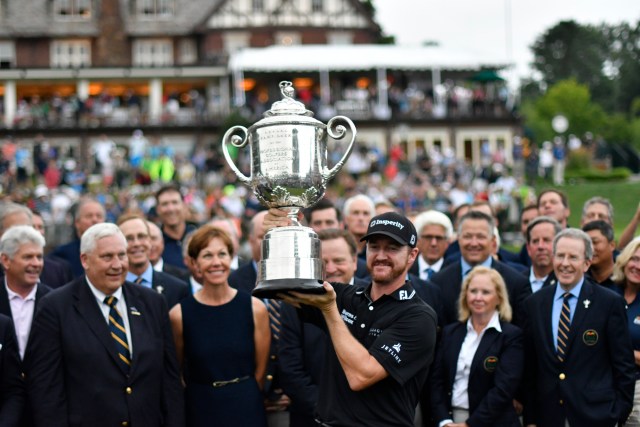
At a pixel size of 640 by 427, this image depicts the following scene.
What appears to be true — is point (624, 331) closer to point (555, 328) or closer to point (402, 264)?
point (555, 328)

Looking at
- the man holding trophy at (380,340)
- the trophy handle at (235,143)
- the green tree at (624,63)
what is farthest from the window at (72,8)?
the man holding trophy at (380,340)

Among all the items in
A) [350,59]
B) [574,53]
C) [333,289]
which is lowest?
[333,289]

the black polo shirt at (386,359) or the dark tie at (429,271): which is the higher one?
the dark tie at (429,271)

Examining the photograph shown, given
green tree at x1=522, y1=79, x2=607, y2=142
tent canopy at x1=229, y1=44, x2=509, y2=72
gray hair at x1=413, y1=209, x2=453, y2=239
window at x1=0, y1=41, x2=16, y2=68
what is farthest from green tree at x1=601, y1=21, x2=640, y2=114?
gray hair at x1=413, y1=209, x2=453, y2=239

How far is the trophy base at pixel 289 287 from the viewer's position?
505 cm

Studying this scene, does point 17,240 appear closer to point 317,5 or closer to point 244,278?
point 244,278

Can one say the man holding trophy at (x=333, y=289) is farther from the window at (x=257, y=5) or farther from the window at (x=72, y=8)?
the window at (x=72, y=8)

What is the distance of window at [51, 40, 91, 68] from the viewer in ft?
177

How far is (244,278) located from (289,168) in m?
3.02

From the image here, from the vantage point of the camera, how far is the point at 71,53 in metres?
54.1

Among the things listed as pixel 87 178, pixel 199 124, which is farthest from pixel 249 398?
pixel 199 124

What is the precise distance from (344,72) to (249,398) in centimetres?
4403

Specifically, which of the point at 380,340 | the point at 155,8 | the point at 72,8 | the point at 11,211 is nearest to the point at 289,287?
the point at 380,340

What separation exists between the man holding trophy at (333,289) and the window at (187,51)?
5005 centimetres
